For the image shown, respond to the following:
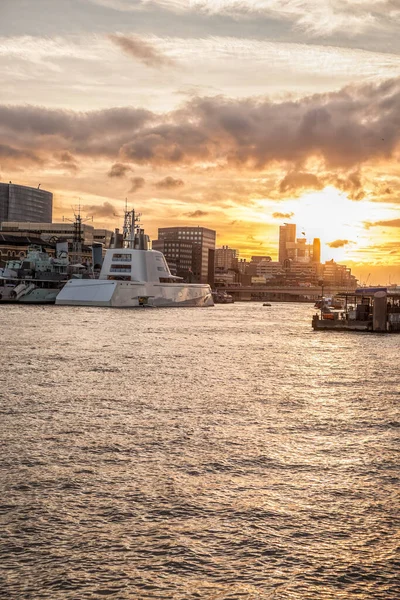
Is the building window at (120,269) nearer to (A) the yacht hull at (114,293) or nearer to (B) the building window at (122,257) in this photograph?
(B) the building window at (122,257)

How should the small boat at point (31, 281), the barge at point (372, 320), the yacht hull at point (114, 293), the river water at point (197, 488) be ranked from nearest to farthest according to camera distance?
the river water at point (197, 488) < the barge at point (372, 320) < the yacht hull at point (114, 293) < the small boat at point (31, 281)

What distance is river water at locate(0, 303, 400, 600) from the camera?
10008 millimetres

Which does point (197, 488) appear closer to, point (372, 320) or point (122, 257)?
point (372, 320)

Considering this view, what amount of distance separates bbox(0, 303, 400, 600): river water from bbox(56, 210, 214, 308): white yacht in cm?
8490

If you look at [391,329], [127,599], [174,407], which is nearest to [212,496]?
[127,599]

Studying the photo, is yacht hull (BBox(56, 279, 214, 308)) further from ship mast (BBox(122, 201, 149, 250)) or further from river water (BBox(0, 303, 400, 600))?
river water (BBox(0, 303, 400, 600))

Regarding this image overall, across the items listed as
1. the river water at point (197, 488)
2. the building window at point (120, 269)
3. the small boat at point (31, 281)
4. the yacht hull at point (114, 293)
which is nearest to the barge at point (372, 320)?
the river water at point (197, 488)

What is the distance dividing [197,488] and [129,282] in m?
104

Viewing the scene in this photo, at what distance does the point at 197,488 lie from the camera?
560 inches

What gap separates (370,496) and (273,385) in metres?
16.1

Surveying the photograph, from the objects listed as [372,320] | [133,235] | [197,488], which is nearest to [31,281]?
[133,235]

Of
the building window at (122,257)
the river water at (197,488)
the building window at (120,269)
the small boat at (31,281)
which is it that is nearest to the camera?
the river water at (197,488)

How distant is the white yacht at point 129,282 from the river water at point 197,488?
84.9 metres

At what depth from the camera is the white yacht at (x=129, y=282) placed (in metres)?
116
